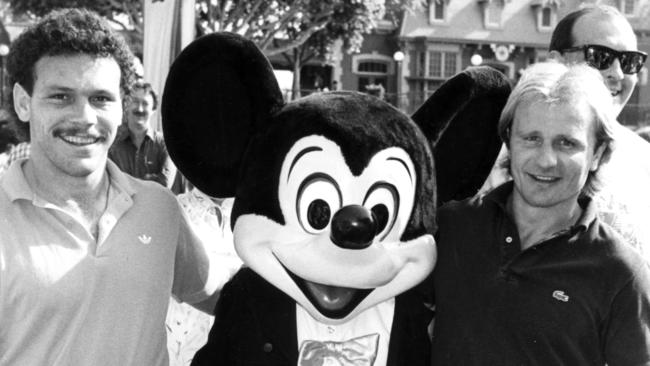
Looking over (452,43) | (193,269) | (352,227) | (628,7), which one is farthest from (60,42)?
(628,7)

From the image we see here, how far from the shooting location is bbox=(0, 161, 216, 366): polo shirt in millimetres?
1956

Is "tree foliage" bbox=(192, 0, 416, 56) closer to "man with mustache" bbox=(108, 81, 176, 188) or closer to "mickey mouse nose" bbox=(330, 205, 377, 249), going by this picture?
"man with mustache" bbox=(108, 81, 176, 188)

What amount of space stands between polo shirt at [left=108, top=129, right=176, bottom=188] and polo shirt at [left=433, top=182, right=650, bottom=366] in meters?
3.72

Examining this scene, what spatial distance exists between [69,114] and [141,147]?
3.72m

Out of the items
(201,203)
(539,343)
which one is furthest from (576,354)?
(201,203)

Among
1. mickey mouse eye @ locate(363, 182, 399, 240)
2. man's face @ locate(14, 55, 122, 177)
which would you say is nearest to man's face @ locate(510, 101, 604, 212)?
mickey mouse eye @ locate(363, 182, 399, 240)

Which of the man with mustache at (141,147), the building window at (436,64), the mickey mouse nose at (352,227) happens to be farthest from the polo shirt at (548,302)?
the building window at (436,64)

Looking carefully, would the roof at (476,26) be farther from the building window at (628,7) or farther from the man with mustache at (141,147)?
the man with mustache at (141,147)

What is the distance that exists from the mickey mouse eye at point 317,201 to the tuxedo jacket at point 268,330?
269 mm

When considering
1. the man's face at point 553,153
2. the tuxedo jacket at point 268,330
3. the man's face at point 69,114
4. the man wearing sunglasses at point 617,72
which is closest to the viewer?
the man's face at point 69,114

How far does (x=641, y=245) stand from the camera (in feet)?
8.50

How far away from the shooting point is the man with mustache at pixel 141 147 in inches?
222

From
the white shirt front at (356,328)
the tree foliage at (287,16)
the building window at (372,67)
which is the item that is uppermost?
the tree foliage at (287,16)

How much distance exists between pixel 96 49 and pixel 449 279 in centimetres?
122
